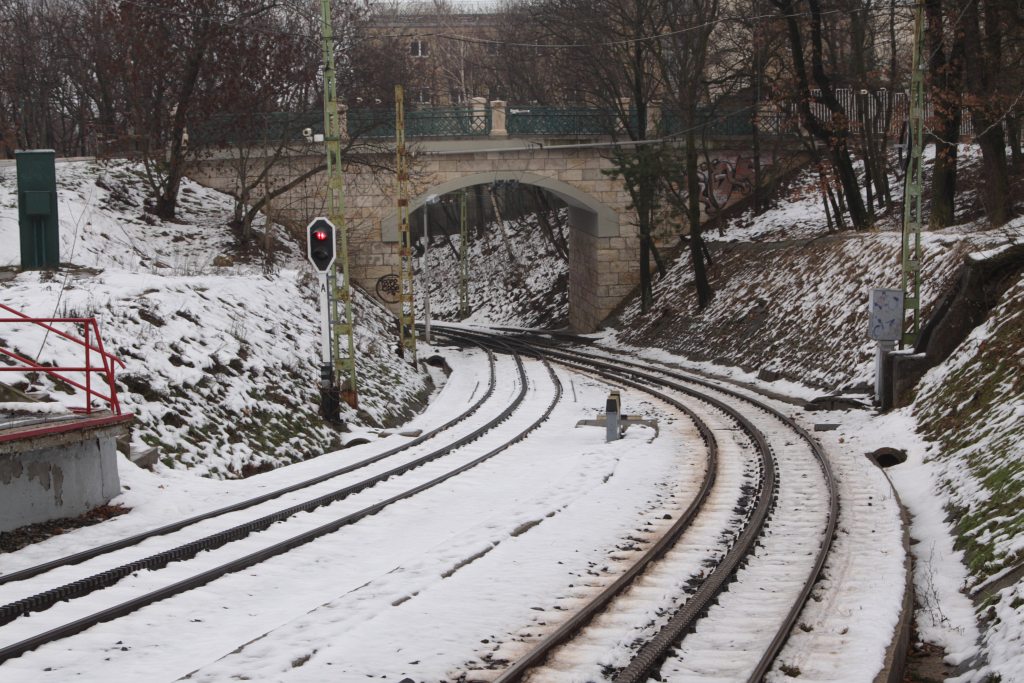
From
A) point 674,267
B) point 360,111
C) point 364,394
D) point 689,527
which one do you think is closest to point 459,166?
point 360,111

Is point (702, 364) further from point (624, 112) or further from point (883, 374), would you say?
point (624, 112)

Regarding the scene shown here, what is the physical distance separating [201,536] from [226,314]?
9858 millimetres

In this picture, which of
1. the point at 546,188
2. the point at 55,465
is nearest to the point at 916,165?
the point at 55,465

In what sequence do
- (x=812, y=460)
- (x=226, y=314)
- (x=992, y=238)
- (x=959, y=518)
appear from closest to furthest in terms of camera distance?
(x=959, y=518) → (x=812, y=460) → (x=226, y=314) → (x=992, y=238)

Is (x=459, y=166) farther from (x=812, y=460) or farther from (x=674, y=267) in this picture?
(x=812, y=460)

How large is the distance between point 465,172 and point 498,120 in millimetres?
2164

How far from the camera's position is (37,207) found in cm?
1941

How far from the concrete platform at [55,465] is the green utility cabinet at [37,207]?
8.64 metres

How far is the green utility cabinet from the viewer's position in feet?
62.0

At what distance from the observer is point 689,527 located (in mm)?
11188

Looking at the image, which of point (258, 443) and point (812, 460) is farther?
point (258, 443)

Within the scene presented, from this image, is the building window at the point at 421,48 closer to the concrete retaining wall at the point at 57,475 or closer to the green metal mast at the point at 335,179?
the green metal mast at the point at 335,179

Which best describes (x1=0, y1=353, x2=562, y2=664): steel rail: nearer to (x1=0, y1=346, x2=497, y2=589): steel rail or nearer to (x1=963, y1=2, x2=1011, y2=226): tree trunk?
(x1=0, y1=346, x2=497, y2=589): steel rail

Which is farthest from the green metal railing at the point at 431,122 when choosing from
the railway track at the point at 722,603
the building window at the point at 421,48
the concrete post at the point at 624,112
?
the building window at the point at 421,48
